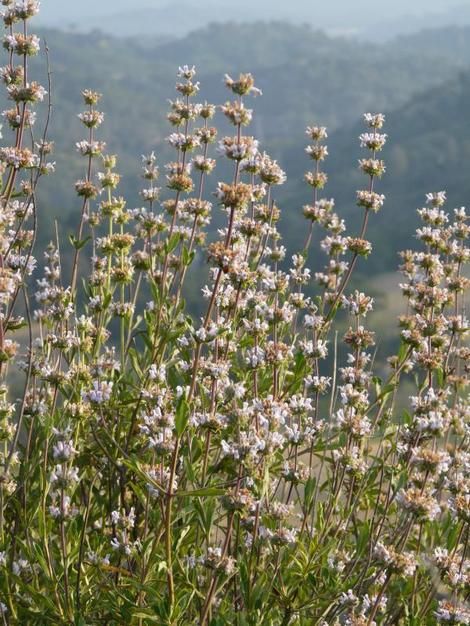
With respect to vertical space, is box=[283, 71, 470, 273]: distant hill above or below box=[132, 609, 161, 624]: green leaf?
below

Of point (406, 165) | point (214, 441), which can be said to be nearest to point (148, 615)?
point (214, 441)

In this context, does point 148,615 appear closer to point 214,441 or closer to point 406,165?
point 214,441

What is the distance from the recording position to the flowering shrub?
9.01ft

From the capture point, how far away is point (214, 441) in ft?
12.5

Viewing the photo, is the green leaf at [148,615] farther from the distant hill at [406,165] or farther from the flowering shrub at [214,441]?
the distant hill at [406,165]

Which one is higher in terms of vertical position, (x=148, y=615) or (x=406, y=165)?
(x=148, y=615)

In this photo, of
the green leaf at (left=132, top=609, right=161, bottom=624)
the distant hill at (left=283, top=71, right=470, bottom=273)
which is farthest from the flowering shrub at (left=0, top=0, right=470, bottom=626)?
the distant hill at (left=283, top=71, right=470, bottom=273)

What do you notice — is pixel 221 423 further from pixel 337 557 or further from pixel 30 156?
pixel 30 156

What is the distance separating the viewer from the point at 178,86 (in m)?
4.39

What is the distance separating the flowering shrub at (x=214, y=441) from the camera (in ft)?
9.01

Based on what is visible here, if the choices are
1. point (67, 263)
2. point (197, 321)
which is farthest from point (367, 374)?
point (67, 263)

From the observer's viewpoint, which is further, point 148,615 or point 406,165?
point 406,165

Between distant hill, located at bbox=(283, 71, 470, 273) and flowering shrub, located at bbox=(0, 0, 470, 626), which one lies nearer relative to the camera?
flowering shrub, located at bbox=(0, 0, 470, 626)

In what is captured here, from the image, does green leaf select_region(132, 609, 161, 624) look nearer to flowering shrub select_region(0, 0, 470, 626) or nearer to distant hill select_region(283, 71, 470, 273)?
flowering shrub select_region(0, 0, 470, 626)
